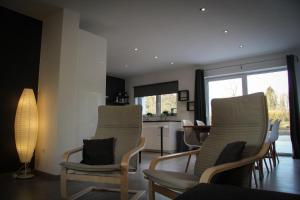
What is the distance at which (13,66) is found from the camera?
3.64 meters

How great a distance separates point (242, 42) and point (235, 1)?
5.92 feet

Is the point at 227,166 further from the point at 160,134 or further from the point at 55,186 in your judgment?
the point at 160,134

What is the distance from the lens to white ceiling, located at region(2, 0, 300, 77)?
3.44 meters

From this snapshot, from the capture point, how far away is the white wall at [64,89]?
3.39 metres

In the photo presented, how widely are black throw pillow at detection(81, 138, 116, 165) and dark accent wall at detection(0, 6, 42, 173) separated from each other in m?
1.85

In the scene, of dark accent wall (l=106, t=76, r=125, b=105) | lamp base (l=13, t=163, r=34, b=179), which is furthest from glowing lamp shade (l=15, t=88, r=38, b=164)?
dark accent wall (l=106, t=76, r=125, b=105)

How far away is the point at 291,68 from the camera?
17.2 feet

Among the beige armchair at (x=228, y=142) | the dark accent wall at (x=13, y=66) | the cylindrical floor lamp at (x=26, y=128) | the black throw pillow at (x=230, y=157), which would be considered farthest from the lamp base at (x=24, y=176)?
the black throw pillow at (x=230, y=157)

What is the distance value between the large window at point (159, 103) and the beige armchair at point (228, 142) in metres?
5.22

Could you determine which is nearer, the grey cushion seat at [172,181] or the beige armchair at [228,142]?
the grey cushion seat at [172,181]

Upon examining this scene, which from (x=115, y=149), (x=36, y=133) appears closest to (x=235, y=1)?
(x=115, y=149)

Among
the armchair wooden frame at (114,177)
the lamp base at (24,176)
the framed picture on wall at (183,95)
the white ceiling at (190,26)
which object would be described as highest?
the white ceiling at (190,26)

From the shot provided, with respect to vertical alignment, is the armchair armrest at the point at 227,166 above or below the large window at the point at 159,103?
below

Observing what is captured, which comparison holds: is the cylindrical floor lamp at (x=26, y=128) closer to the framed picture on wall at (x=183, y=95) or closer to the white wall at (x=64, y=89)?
the white wall at (x=64, y=89)
